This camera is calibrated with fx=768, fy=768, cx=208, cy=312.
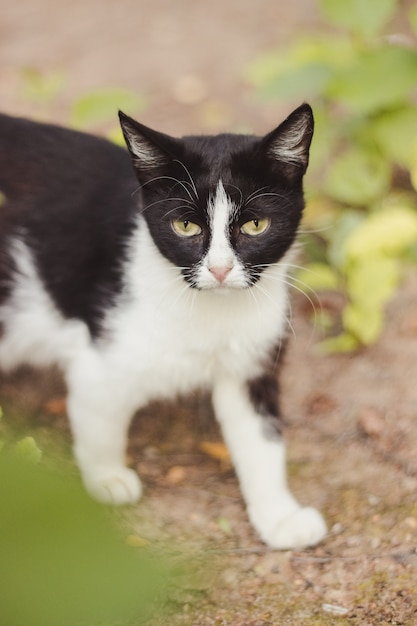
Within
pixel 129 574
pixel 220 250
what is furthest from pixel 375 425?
pixel 129 574

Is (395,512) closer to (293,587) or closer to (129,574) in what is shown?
(293,587)

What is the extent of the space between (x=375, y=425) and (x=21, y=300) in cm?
119

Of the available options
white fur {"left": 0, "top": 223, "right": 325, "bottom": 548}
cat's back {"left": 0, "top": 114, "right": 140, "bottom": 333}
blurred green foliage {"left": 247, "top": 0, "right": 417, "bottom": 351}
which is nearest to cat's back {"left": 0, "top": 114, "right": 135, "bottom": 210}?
cat's back {"left": 0, "top": 114, "right": 140, "bottom": 333}

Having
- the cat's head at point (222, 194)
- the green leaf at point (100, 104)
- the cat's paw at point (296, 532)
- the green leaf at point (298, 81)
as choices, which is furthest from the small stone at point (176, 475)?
the green leaf at point (298, 81)

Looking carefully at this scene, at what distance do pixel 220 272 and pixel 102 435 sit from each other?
0.69 metres

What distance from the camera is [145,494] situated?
7.51 ft

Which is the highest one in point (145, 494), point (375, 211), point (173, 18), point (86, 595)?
point (173, 18)

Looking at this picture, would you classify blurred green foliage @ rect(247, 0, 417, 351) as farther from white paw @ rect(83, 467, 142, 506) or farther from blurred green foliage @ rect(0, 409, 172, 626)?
blurred green foliage @ rect(0, 409, 172, 626)

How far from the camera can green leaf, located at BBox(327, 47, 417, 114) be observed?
3.29 meters

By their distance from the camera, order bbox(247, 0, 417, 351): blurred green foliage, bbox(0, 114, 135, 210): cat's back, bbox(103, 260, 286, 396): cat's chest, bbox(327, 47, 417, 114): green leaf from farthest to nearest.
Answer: bbox(327, 47, 417, 114): green leaf → bbox(247, 0, 417, 351): blurred green foliage → bbox(0, 114, 135, 210): cat's back → bbox(103, 260, 286, 396): cat's chest

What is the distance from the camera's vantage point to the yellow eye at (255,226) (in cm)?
180

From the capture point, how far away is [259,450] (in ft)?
7.11

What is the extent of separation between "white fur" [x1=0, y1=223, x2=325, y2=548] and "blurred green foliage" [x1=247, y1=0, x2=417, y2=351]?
2.65 ft

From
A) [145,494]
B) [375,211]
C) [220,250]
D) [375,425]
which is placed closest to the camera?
[220,250]
